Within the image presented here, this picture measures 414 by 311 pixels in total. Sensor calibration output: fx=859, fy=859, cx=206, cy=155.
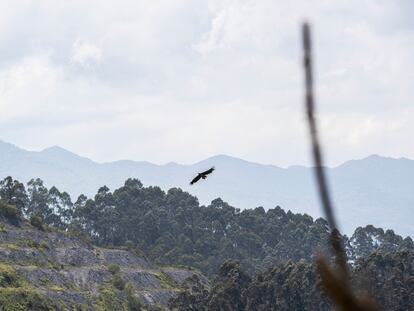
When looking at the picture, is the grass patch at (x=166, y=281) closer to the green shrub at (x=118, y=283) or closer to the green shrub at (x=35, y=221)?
the green shrub at (x=118, y=283)

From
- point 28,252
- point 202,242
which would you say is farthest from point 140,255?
point 202,242

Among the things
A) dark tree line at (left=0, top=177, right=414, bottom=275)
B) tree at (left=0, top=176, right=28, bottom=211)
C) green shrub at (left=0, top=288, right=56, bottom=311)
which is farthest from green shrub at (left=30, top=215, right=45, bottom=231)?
dark tree line at (left=0, top=177, right=414, bottom=275)

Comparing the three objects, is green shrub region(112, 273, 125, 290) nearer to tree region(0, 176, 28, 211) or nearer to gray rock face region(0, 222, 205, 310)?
gray rock face region(0, 222, 205, 310)

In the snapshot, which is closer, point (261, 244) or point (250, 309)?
point (250, 309)

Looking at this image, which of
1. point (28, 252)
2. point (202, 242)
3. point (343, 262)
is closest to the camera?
point (343, 262)

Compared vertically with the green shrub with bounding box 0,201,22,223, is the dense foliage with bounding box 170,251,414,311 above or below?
below

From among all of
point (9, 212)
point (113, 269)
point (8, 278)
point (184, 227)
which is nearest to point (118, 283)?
point (113, 269)

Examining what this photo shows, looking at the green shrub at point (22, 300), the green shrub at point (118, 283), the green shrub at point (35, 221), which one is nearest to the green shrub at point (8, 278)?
the green shrub at point (22, 300)

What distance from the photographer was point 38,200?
182125 millimetres

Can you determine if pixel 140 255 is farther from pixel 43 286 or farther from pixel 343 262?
pixel 343 262

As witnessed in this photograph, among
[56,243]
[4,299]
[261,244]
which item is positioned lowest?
[4,299]

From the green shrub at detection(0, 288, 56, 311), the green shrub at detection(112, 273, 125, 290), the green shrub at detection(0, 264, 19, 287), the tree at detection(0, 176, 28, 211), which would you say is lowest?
the green shrub at detection(0, 288, 56, 311)

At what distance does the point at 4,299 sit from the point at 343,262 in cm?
8864

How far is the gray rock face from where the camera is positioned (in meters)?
103
